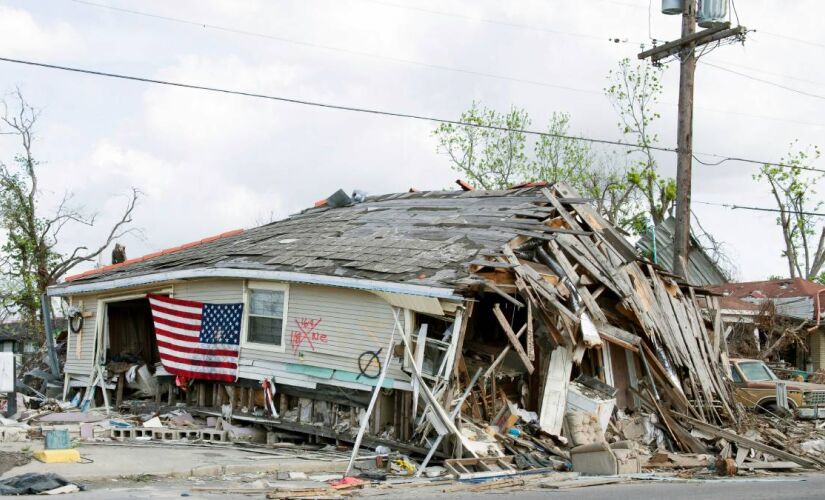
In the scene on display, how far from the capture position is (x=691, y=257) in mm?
32125

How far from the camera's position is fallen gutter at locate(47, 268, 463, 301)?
14.1 m

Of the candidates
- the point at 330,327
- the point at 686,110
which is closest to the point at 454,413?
the point at 330,327

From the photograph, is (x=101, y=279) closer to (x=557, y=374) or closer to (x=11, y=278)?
(x=557, y=374)

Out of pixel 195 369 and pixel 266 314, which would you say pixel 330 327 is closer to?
pixel 266 314

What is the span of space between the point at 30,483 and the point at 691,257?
85.7 feet

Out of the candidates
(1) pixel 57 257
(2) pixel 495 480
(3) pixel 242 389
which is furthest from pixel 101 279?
(1) pixel 57 257

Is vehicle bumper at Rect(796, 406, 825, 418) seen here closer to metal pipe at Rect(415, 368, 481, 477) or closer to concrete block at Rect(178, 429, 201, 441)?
metal pipe at Rect(415, 368, 481, 477)

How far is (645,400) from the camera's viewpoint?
17.4 m

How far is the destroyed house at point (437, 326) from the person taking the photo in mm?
14648

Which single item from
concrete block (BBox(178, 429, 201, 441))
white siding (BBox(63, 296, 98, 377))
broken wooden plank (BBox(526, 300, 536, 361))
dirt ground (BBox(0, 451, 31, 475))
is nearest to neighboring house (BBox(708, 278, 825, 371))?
broken wooden plank (BBox(526, 300, 536, 361))

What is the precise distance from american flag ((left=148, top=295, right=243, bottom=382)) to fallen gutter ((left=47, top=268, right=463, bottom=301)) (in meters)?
0.57

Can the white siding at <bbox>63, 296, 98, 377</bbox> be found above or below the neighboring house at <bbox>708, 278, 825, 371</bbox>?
below

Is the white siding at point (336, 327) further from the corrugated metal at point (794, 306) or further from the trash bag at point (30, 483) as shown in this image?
the corrugated metal at point (794, 306)

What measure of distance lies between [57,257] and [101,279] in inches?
708
